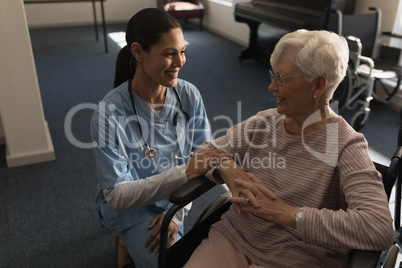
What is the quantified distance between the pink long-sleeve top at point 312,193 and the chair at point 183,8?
5.33 metres

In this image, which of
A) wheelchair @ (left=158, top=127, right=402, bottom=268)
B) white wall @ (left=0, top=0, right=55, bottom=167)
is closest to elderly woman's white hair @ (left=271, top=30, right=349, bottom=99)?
wheelchair @ (left=158, top=127, right=402, bottom=268)

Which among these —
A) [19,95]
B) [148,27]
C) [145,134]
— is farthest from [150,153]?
[19,95]

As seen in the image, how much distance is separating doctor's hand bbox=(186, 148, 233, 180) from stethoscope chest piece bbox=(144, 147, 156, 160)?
0.17 m

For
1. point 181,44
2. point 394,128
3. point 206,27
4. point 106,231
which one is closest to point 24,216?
point 106,231

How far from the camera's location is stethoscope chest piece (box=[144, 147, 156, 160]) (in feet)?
4.54

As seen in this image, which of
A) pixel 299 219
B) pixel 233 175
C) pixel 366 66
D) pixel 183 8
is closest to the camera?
pixel 299 219

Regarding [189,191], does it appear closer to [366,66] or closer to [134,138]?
[134,138]

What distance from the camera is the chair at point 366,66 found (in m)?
3.03

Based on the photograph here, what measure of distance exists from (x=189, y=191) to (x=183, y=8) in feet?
18.5

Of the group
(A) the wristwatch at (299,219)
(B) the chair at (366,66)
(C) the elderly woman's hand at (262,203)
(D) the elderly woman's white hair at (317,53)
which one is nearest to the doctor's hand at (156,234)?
(C) the elderly woman's hand at (262,203)

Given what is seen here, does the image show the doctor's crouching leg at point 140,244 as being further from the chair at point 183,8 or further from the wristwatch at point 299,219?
the chair at point 183,8

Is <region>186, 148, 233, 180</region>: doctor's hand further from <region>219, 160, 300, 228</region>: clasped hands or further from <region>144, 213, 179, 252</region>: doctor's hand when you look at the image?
<region>144, 213, 179, 252</region>: doctor's hand

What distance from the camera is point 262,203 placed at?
1.10 meters

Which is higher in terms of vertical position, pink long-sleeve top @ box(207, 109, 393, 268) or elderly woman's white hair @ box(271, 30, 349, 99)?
elderly woman's white hair @ box(271, 30, 349, 99)
